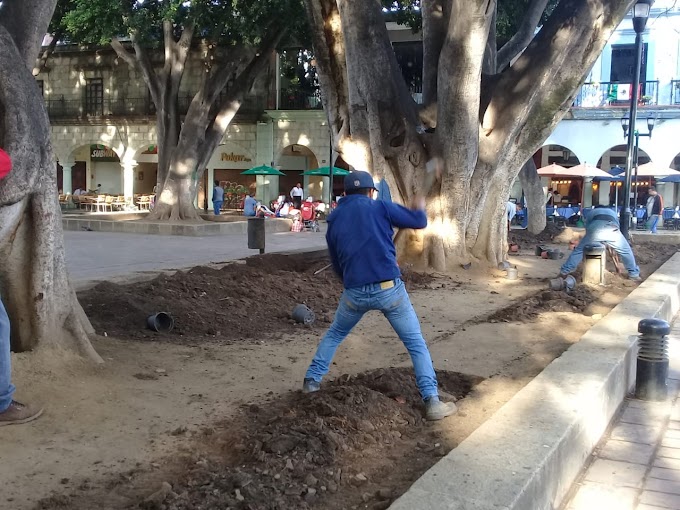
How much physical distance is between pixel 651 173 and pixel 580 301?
18420mm

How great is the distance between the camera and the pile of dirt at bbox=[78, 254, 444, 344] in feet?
23.6

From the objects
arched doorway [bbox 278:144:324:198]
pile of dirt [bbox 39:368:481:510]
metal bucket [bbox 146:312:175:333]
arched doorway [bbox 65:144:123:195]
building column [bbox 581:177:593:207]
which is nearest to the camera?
pile of dirt [bbox 39:368:481:510]

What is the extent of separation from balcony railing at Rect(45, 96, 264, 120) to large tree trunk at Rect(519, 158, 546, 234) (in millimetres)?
17781

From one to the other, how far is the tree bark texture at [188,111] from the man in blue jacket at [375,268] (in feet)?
55.4

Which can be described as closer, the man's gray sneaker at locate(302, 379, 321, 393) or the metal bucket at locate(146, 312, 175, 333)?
the man's gray sneaker at locate(302, 379, 321, 393)

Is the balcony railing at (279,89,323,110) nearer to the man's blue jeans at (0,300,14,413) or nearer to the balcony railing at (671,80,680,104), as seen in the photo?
the balcony railing at (671,80,680,104)

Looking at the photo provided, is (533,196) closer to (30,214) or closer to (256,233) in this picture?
(256,233)

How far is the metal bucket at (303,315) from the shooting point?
7.86 meters

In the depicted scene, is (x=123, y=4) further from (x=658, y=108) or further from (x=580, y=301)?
(x=658, y=108)

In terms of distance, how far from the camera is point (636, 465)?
4.18 meters

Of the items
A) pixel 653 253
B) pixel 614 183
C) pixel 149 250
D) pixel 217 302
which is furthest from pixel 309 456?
pixel 614 183

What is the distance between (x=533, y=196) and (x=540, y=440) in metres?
17.1

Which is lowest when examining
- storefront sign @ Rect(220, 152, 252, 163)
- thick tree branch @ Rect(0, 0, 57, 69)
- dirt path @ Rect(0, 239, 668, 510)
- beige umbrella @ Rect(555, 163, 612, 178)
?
dirt path @ Rect(0, 239, 668, 510)

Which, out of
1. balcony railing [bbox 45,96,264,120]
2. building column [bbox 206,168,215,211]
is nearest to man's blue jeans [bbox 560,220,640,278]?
balcony railing [bbox 45,96,264,120]
